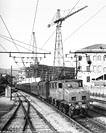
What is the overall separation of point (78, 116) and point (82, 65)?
231 feet

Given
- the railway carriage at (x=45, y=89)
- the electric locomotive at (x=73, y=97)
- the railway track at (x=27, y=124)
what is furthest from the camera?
the railway carriage at (x=45, y=89)

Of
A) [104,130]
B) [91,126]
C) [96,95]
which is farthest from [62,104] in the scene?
[96,95]

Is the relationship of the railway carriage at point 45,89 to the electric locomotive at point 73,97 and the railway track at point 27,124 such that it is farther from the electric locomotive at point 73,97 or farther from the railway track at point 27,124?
the railway track at point 27,124

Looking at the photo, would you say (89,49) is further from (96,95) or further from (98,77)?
(96,95)

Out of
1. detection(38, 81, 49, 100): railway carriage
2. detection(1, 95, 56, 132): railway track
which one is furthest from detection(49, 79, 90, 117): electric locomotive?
detection(38, 81, 49, 100): railway carriage

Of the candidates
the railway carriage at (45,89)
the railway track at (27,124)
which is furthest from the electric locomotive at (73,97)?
the railway carriage at (45,89)

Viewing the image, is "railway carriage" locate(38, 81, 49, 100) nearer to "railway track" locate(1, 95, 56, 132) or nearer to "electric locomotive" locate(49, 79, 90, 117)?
"electric locomotive" locate(49, 79, 90, 117)

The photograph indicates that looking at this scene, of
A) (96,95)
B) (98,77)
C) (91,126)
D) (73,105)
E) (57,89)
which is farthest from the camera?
(98,77)

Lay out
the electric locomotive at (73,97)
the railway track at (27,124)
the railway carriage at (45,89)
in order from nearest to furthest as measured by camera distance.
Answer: the railway track at (27,124), the electric locomotive at (73,97), the railway carriage at (45,89)

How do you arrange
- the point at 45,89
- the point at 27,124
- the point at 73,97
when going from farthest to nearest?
the point at 45,89 < the point at 73,97 < the point at 27,124

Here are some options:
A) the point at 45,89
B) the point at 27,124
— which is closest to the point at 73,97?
the point at 27,124

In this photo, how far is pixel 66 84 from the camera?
2003 centimetres

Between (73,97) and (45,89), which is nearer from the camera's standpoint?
(73,97)

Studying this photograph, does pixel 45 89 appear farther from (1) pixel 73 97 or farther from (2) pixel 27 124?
(2) pixel 27 124
